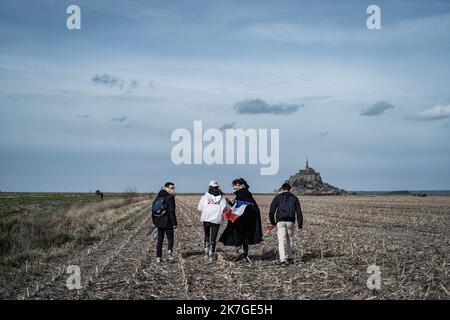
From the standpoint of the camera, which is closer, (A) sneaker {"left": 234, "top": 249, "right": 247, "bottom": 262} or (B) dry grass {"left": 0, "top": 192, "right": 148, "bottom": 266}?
(A) sneaker {"left": 234, "top": 249, "right": 247, "bottom": 262}

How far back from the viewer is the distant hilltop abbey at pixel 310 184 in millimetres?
161125

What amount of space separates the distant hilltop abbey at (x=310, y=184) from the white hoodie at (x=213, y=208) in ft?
478

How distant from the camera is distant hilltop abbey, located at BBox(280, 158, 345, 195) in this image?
16112cm

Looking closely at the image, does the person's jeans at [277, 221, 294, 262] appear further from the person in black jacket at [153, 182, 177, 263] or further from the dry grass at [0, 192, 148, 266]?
the dry grass at [0, 192, 148, 266]

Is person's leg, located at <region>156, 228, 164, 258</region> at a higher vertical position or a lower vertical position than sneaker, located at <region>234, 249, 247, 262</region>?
higher

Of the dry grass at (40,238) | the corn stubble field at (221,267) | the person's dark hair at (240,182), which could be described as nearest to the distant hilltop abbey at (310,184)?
the dry grass at (40,238)

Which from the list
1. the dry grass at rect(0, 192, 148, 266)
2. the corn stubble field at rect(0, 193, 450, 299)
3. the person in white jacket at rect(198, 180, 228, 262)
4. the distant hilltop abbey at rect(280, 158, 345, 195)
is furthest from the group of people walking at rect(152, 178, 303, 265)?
the distant hilltop abbey at rect(280, 158, 345, 195)

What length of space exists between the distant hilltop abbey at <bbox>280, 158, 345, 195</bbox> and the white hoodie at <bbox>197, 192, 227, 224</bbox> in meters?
146

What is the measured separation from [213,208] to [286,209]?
207 centimetres

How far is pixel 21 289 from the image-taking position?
39.7 feet

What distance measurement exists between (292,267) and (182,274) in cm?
283

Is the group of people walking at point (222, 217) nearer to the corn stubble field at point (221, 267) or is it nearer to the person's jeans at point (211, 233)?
the person's jeans at point (211, 233)
